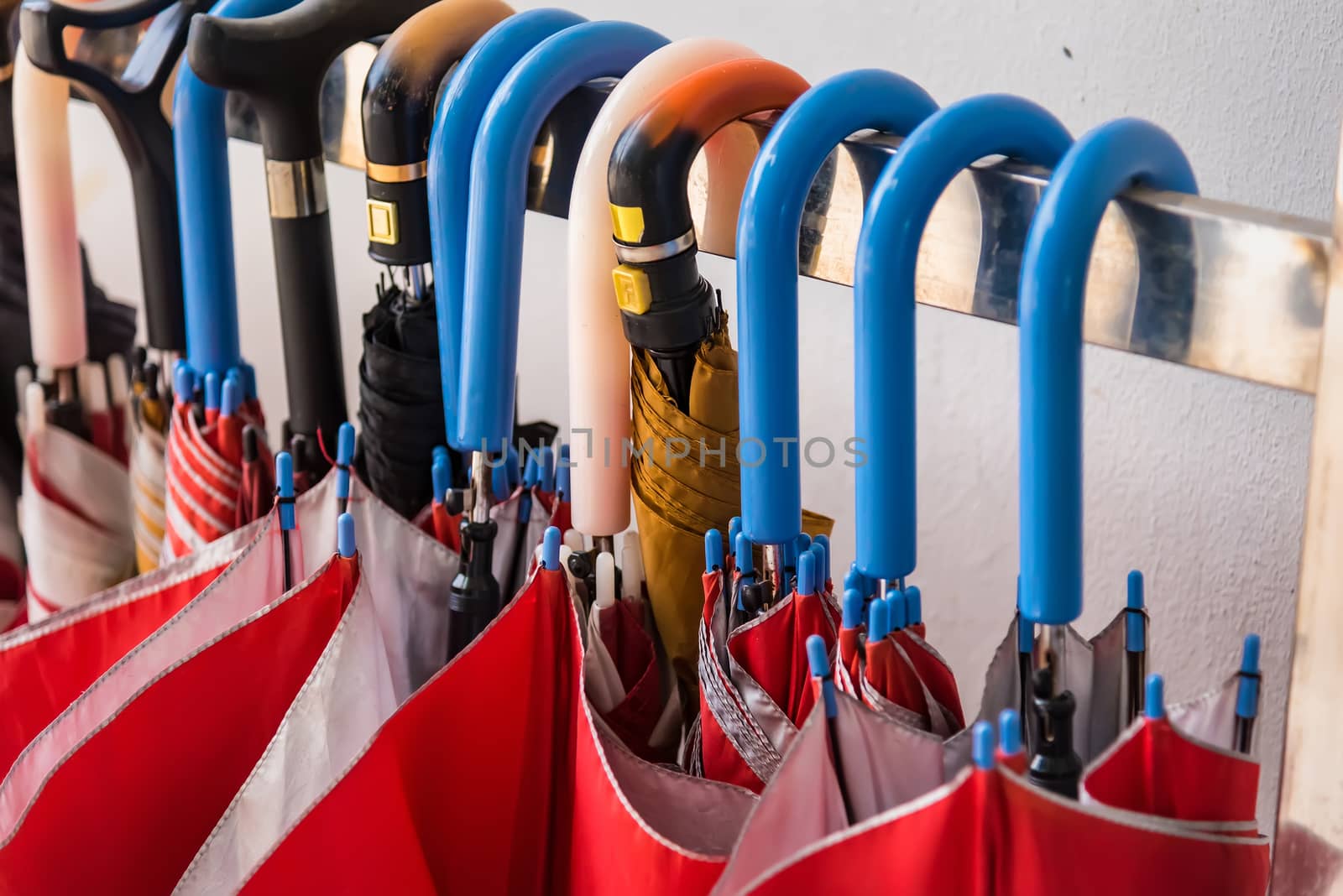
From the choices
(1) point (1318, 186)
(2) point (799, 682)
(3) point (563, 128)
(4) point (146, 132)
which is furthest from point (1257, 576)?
(4) point (146, 132)

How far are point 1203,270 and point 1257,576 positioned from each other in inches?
14.2

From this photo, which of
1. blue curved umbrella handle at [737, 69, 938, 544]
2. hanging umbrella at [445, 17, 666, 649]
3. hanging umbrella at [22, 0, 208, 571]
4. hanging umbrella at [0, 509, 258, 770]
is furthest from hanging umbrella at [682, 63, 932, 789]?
hanging umbrella at [22, 0, 208, 571]

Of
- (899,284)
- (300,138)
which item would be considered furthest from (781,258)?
(300,138)

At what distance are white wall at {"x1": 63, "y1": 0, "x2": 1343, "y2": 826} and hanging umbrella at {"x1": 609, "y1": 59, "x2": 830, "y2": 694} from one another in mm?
260

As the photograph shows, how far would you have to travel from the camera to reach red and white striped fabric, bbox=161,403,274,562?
2.00 feet

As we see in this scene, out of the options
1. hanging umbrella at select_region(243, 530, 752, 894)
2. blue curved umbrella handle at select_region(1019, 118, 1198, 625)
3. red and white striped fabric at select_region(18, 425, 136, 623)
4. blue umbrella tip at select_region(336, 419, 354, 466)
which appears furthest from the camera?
red and white striped fabric at select_region(18, 425, 136, 623)

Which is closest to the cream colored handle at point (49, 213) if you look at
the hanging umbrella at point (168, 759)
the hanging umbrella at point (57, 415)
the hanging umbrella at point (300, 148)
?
the hanging umbrella at point (57, 415)

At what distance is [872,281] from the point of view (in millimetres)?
378

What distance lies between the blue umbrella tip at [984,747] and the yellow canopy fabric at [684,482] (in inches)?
6.2

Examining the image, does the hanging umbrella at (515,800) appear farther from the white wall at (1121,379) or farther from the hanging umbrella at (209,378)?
the white wall at (1121,379)

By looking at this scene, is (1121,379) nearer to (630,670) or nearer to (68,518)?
(630,670)

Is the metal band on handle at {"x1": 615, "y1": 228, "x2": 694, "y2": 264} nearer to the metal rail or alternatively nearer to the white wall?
the metal rail

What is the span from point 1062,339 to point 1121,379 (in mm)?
377

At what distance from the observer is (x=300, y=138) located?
557 millimetres
